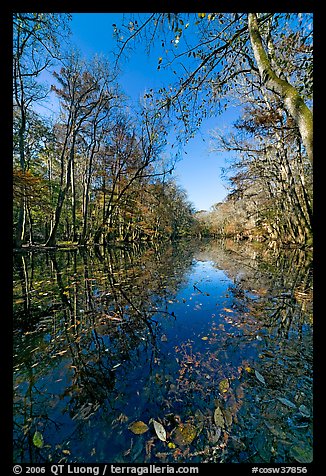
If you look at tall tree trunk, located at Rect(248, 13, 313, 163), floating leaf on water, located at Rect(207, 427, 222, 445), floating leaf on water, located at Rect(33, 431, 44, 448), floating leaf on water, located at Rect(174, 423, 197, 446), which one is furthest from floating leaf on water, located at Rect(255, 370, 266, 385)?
tall tree trunk, located at Rect(248, 13, 313, 163)

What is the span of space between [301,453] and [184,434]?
799 millimetres

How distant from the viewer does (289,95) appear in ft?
8.05

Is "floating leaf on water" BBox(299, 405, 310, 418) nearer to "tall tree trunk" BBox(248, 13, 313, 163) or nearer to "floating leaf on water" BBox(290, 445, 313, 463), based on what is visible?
"floating leaf on water" BBox(290, 445, 313, 463)

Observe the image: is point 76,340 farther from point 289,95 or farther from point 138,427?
point 289,95

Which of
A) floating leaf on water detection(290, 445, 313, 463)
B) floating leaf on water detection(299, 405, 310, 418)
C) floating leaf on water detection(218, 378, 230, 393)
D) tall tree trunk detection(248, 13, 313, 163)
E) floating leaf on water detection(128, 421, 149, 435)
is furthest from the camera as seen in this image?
tall tree trunk detection(248, 13, 313, 163)

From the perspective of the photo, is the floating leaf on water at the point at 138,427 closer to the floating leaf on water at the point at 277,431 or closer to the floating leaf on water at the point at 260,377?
the floating leaf on water at the point at 277,431

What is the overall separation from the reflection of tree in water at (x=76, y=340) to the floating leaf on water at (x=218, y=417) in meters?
0.89

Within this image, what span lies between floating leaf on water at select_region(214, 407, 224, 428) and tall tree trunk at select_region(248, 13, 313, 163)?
2.53 m

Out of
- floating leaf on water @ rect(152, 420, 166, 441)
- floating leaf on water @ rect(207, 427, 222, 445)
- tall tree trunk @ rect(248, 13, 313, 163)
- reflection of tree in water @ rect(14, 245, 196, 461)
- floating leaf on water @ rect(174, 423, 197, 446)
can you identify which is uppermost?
tall tree trunk @ rect(248, 13, 313, 163)

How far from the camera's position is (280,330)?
9.68 feet

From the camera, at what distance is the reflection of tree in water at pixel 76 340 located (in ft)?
5.40

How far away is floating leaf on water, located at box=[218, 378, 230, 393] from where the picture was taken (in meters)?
1.79
